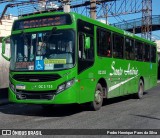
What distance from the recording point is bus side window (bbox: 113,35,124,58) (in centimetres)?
1470

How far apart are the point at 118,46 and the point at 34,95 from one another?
504 centimetres

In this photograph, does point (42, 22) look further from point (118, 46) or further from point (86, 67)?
point (118, 46)

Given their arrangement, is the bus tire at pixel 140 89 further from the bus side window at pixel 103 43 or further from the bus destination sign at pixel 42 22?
the bus destination sign at pixel 42 22

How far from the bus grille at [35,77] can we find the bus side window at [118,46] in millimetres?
4161

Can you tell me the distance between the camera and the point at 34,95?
11.5 meters

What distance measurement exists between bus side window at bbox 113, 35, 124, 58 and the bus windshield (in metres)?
3.75

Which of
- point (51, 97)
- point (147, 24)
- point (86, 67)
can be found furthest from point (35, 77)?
point (147, 24)

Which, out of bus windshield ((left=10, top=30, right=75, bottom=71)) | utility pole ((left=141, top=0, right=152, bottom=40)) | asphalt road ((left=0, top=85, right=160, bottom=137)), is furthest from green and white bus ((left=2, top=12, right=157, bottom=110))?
utility pole ((left=141, top=0, right=152, bottom=40))

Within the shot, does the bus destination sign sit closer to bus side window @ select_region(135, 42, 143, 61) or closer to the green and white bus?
the green and white bus

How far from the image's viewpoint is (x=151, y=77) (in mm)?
20781

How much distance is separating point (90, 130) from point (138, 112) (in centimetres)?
391

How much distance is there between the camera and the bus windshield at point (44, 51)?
1118cm

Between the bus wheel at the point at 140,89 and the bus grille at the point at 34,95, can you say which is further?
the bus wheel at the point at 140,89

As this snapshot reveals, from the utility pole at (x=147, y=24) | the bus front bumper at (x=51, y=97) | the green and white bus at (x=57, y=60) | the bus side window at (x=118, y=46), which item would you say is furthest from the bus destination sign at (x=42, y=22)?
the utility pole at (x=147, y=24)
